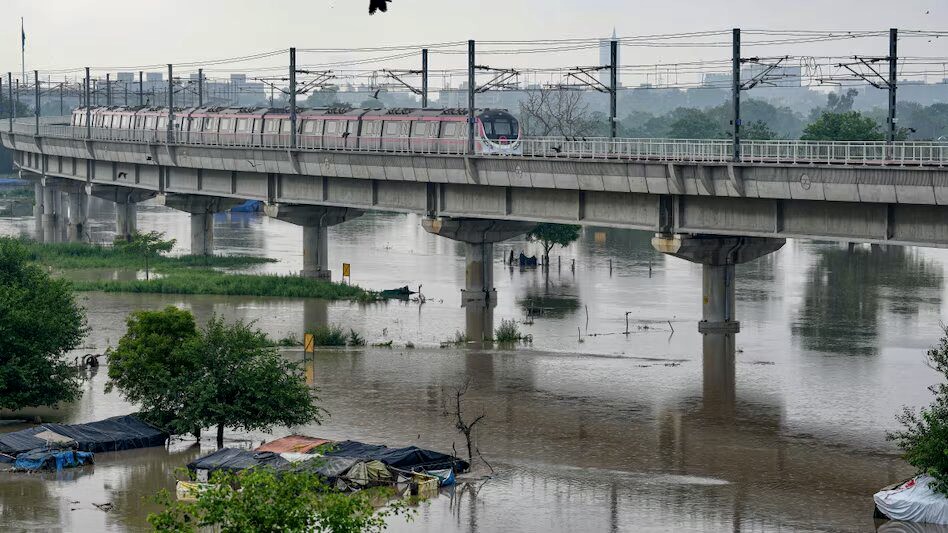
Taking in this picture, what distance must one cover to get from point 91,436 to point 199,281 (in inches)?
1777

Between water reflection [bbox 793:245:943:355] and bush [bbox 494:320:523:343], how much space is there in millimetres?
13308

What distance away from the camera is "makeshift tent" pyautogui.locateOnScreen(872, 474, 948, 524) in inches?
1559

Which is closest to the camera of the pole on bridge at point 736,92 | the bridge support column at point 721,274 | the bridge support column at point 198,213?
the pole on bridge at point 736,92

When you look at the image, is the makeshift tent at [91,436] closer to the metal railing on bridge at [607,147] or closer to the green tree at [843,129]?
the metal railing on bridge at [607,147]

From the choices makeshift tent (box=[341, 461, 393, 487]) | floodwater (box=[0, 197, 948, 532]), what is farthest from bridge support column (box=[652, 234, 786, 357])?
makeshift tent (box=[341, 461, 393, 487])

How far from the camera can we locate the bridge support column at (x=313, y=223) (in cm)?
9631

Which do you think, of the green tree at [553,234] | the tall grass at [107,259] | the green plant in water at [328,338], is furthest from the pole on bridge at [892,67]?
the tall grass at [107,259]

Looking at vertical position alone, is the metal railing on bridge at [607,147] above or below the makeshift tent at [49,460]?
above

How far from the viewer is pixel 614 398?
189 ft

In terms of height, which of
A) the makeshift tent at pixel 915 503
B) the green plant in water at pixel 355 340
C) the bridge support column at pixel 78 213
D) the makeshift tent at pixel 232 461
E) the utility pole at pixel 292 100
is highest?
the utility pole at pixel 292 100

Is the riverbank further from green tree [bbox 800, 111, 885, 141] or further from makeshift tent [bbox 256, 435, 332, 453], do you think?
green tree [bbox 800, 111, 885, 141]

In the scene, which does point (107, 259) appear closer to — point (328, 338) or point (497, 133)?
point (497, 133)

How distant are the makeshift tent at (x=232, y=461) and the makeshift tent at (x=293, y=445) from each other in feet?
3.94

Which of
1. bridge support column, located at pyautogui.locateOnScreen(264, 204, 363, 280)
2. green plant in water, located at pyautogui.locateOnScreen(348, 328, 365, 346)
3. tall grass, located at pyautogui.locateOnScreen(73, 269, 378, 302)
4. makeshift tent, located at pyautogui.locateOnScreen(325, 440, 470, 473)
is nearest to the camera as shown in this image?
makeshift tent, located at pyautogui.locateOnScreen(325, 440, 470, 473)
